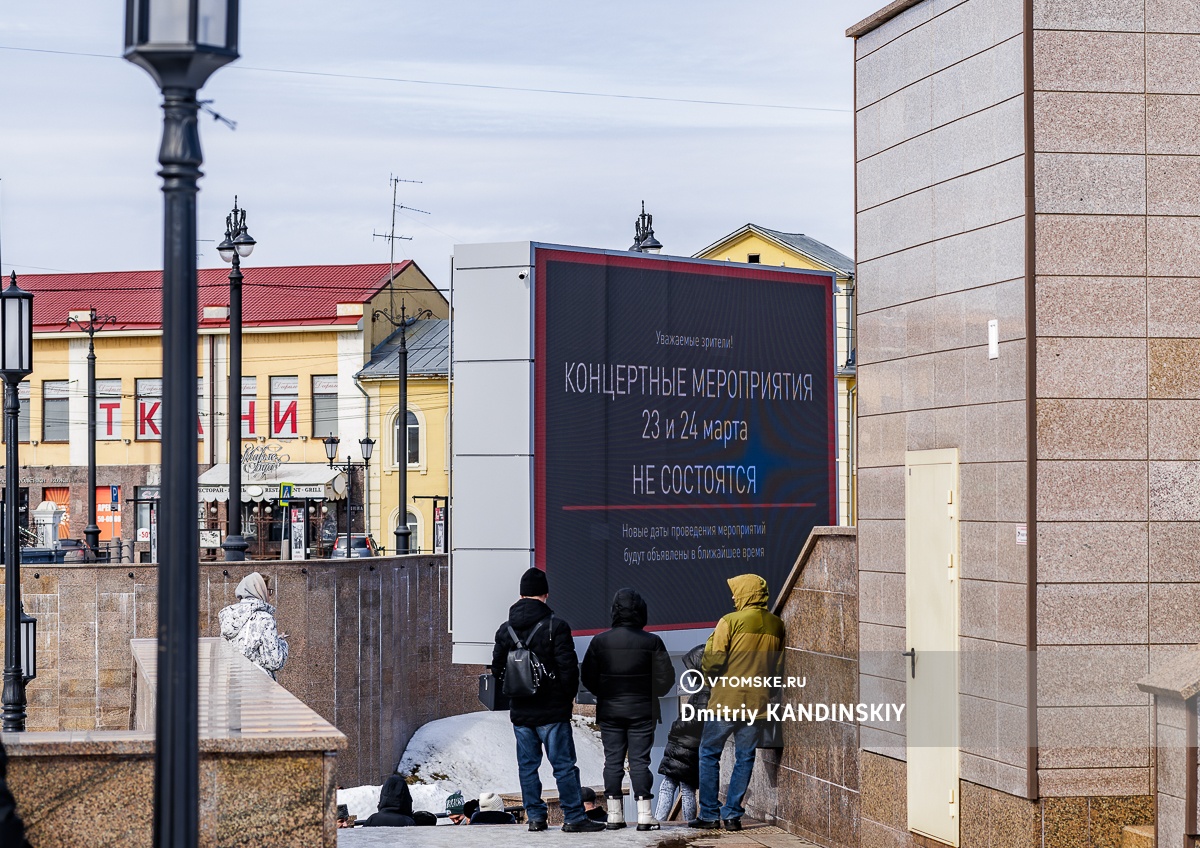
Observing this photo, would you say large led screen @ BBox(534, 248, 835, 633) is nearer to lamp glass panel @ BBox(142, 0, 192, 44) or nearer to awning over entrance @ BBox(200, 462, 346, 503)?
lamp glass panel @ BBox(142, 0, 192, 44)

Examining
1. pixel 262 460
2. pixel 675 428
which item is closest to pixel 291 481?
pixel 262 460

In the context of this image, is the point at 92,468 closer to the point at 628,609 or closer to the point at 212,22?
the point at 628,609

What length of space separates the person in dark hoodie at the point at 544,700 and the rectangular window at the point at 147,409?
45025mm

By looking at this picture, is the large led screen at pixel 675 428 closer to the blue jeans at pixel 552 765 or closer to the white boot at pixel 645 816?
the blue jeans at pixel 552 765

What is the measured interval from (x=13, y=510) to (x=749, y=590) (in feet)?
25.9

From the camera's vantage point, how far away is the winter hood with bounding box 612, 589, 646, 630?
34.3 feet

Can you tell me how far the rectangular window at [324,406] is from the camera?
52.2 meters

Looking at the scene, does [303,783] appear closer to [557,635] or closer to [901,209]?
[557,635]

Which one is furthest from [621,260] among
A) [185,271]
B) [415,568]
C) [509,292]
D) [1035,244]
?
[415,568]

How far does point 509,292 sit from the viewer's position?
41.9 ft

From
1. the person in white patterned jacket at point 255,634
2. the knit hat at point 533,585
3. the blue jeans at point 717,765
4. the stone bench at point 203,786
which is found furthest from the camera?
the person in white patterned jacket at point 255,634

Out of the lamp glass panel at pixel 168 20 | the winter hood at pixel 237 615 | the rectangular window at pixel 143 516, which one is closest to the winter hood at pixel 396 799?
the winter hood at pixel 237 615

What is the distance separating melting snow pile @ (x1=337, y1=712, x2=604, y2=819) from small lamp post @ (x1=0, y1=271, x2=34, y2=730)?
15.1 m

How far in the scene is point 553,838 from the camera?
32.9ft
